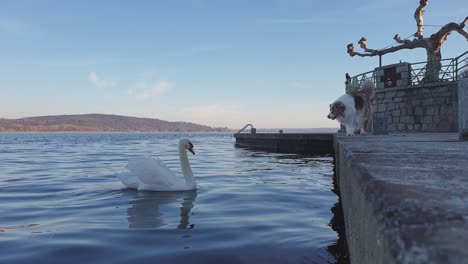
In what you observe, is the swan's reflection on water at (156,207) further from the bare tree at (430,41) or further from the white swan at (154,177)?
the bare tree at (430,41)

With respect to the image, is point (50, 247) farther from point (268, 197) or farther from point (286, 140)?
point (286, 140)

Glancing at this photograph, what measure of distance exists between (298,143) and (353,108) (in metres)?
11.3

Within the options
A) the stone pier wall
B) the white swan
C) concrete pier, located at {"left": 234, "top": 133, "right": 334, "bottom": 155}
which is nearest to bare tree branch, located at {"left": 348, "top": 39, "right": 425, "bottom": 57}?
the stone pier wall

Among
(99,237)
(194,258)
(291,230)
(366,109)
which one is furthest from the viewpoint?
(366,109)

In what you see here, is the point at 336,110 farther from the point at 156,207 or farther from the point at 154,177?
the point at 156,207

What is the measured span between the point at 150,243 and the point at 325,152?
59.0 ft

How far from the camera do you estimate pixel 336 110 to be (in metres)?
11.3

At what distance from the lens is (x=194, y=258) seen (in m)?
4.28

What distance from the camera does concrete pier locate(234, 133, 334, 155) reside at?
852 inches

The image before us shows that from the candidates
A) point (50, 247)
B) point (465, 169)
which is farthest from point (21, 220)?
point (465, 169)

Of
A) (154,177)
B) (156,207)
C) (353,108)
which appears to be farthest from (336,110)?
(156,207)

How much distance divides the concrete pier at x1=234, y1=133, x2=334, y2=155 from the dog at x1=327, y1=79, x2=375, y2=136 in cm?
939

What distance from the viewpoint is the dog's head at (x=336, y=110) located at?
37.0 feet

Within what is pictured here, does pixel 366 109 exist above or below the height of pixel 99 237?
above
